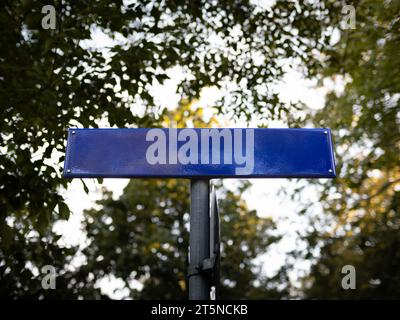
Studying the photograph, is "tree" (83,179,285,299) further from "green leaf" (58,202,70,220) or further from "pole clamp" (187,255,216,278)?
"pole clamp" (187,255,216,278)

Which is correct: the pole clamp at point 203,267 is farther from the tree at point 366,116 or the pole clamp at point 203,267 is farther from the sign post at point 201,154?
the tree at point 366,116

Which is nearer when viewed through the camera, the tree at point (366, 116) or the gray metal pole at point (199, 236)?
the gray metal pole at point (199, 236)

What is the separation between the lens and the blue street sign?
2.03m

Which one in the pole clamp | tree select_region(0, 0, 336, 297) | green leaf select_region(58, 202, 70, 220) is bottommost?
the pole clamp

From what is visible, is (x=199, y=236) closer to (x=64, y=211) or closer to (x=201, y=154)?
(x=201, y=154)

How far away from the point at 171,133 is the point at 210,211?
0.41 meters

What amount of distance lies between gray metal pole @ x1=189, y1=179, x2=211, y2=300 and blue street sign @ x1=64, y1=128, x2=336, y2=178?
84mm

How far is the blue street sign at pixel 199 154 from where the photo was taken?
6.65 ft

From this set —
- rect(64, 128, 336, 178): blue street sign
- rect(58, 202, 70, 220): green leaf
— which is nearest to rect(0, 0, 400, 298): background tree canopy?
rect(58, 202, 70, 220): green leaf

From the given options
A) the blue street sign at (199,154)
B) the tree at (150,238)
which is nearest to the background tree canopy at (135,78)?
the blue street sign at (199,154)

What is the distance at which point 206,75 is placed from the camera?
17.7 ft
